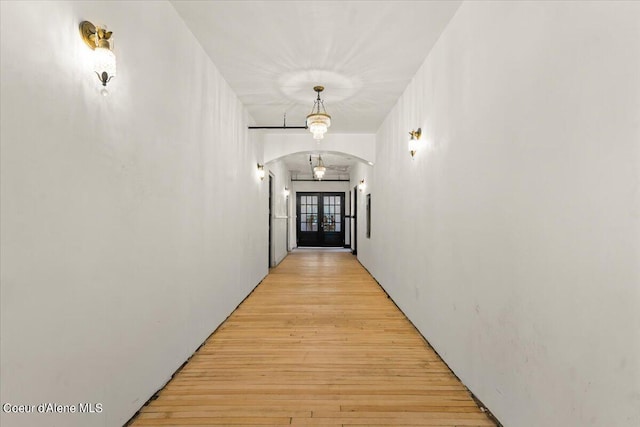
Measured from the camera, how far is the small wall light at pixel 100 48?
5.56 feet

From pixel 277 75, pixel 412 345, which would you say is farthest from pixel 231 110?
pixel 412 345

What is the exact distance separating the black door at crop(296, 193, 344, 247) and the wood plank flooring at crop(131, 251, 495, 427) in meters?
9.58

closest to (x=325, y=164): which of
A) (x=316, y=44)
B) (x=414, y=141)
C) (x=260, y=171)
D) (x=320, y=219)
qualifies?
(x=320, y=219)

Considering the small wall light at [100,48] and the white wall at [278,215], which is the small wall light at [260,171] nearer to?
the white wall at [278,215]

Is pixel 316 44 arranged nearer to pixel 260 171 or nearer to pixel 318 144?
pixel 260 171

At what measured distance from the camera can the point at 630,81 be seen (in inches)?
48.3

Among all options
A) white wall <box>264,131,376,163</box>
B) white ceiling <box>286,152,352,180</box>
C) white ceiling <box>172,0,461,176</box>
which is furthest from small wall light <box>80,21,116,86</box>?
white ceiling <box>286,152,352,180</box>

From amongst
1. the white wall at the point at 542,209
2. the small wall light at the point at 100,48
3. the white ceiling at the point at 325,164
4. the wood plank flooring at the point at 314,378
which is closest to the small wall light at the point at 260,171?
the white ceiling at the point at 325,164

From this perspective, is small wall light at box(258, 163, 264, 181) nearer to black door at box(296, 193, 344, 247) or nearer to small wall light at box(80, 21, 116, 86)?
small wall light at box(80, 21, 116, 86)

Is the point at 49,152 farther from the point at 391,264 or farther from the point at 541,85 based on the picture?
the point at 391,264

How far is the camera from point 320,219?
14.3 m

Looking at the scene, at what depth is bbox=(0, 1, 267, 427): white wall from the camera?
1.34 metres

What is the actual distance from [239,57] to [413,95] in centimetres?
211

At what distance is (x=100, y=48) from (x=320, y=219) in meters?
12.7
